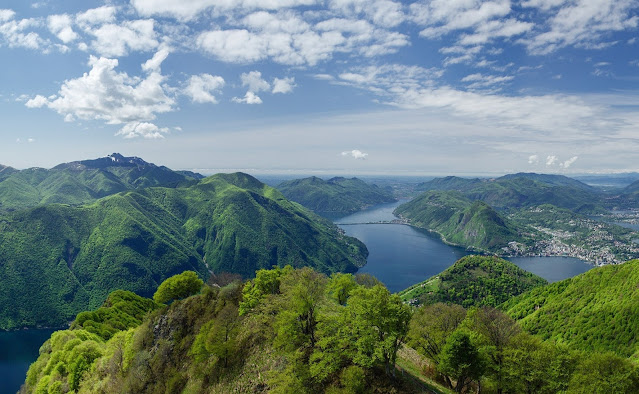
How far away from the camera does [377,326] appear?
37.6 meters

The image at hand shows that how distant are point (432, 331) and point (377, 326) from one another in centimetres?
1652

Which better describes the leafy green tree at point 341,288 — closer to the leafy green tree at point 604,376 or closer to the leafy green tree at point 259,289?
the leafy green tree at point 259,289

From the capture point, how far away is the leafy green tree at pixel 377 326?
35562mm

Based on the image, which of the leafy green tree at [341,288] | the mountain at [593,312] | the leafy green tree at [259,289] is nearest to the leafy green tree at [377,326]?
the leafy green tree at [341,288]

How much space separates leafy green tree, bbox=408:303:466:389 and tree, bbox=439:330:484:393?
375 cm

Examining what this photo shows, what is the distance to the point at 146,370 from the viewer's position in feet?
201

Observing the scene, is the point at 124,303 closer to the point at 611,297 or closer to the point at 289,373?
the point at 289,373

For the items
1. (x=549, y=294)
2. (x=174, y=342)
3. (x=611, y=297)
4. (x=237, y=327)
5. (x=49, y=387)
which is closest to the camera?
(x=237, y=327)

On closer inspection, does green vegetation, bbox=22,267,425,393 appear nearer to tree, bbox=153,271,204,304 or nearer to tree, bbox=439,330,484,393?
tree, bbox=439,330,484,393

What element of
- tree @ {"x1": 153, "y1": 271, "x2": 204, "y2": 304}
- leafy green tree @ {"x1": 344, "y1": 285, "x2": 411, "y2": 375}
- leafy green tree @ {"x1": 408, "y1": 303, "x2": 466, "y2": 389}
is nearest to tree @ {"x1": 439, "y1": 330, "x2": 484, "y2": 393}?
leafy green tree @ {"x1": 408, "y1": 303, "x2": 466, "y2": 389}

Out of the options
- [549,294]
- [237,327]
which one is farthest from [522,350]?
[549,294]

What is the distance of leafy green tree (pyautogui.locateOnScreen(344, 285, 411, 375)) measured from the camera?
117 ft

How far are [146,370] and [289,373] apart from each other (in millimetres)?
37761

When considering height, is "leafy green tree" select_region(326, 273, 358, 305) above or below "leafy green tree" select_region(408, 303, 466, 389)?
above
